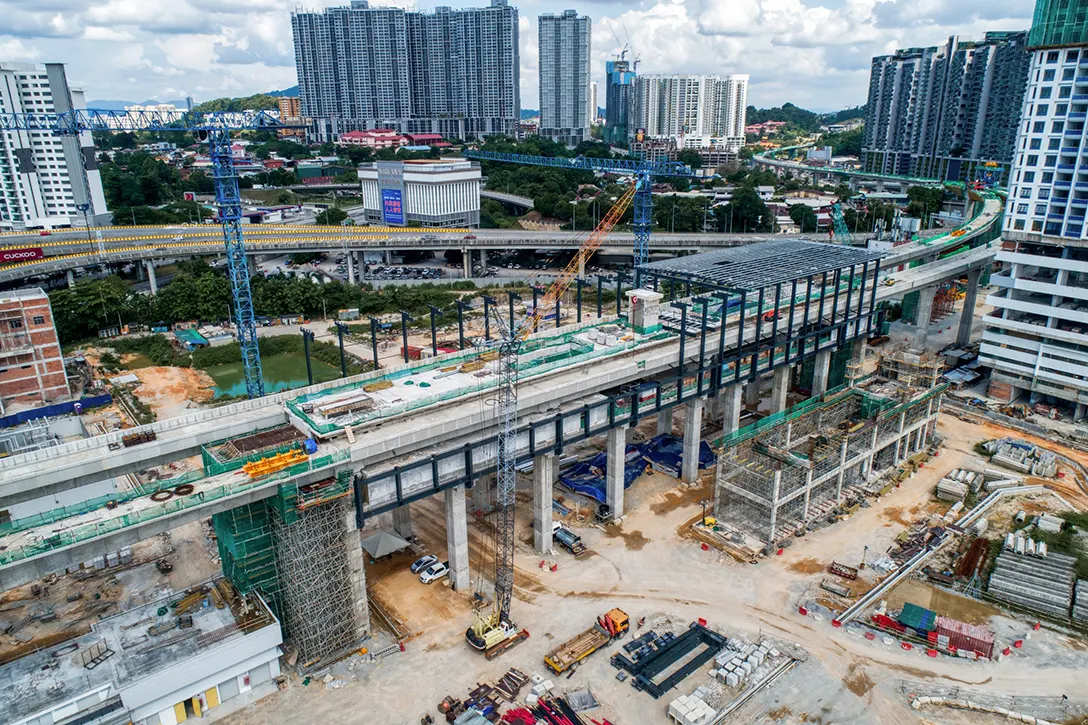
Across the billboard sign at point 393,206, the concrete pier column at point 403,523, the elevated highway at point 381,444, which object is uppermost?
the billboard sign at point 393,206

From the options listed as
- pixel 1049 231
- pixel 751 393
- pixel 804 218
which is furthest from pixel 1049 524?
pixel 804 218

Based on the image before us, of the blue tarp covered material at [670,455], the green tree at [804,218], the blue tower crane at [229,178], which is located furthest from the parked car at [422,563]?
the green tree at [804,218]

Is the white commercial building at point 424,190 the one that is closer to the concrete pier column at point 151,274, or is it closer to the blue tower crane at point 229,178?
the concrete pier column at point 151,274

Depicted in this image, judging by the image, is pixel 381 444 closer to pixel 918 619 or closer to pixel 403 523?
pixel 403 523

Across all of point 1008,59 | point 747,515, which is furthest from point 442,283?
point 1008,59

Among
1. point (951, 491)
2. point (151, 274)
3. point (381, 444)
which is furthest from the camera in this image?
point (151, 274)

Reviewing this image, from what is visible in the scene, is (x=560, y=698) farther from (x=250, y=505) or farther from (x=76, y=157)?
(x=76, y=157)

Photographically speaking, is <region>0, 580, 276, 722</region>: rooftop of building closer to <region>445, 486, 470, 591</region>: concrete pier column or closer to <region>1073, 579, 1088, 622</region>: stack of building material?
<region>445, 486, 470, 591</region>: concrete pier column
